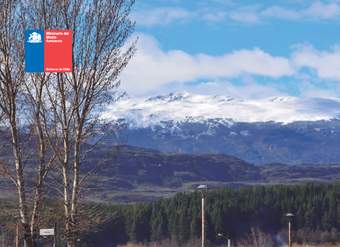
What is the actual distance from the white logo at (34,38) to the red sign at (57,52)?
0.25 metres

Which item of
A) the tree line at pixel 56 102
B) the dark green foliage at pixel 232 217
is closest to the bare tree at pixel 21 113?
the tree line at pixel 56 102

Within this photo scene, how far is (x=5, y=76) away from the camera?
31812 millimetres

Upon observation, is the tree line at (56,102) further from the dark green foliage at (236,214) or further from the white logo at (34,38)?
the dark green foliage at (236,214)

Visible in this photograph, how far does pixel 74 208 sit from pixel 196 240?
139m

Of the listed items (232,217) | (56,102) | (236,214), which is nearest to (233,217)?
(232,217)

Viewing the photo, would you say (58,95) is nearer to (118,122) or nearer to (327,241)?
(118,122)

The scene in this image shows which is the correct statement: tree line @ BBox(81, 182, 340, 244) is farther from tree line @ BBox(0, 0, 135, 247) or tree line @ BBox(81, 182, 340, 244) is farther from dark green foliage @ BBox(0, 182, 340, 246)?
tree line @ BBox(0, 0, 135, 247)

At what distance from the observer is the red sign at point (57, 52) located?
2616cm

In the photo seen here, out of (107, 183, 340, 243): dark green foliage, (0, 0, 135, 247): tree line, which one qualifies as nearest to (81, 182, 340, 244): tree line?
(107, 183, 340, 243): dark green foliage

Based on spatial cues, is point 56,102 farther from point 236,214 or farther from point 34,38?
point 236,214

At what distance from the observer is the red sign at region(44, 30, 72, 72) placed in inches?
1030

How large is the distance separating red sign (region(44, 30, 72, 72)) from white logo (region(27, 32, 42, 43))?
247 millimetres

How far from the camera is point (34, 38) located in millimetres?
27047

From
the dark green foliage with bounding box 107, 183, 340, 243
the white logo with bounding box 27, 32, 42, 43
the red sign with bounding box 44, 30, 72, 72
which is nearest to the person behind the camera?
the red sign with bounding box 44, 30, 72, 72
